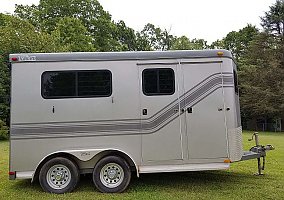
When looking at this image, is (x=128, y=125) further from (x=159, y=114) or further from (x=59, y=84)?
(x=59, y=84)

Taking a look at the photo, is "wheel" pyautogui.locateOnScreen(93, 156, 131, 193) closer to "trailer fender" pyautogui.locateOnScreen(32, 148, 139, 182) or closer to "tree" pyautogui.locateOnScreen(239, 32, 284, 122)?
"trailer fender" pyautogui.locateOnScreen(32, 148, 139, 182)

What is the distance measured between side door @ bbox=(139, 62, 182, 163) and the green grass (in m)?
0.75

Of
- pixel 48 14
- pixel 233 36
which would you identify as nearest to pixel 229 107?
pixel 48 14

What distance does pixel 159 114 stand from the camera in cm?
709

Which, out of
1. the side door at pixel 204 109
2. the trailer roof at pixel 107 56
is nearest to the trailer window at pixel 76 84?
the trailer roof at pixel 107 56

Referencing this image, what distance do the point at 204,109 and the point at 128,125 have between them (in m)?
1.68

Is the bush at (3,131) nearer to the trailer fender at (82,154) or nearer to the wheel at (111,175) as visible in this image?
the trailer fender at (82,154)

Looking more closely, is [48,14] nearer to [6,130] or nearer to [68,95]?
[6,130]

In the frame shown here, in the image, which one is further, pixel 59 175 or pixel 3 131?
pixel 3 131

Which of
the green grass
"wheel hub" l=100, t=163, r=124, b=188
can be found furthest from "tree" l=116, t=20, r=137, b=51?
"wheel hub" l=100, t=163, r=124, b=188

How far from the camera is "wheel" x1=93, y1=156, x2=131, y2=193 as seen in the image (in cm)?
693

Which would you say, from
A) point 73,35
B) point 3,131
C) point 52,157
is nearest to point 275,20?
point 73,35

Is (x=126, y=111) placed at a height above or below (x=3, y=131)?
above

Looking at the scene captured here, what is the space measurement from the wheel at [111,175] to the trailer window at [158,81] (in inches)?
64.8
